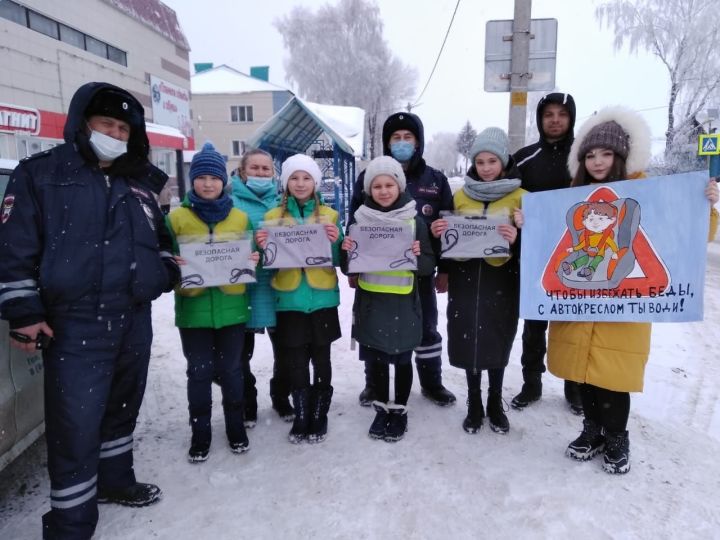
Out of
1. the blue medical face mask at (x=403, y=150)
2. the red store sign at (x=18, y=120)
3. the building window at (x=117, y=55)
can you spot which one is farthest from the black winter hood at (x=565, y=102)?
the building window at (x=117, y=55)

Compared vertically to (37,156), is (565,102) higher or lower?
higher

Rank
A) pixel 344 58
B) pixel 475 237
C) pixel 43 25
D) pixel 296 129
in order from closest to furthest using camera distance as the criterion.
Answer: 1. pixel 475 237
2. pixel 296 129
3. pixel 43 25
4. pixel 344 58

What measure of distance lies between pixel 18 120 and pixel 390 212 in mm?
15491

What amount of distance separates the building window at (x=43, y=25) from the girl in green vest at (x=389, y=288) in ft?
64.8

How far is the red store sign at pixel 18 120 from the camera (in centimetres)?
1359

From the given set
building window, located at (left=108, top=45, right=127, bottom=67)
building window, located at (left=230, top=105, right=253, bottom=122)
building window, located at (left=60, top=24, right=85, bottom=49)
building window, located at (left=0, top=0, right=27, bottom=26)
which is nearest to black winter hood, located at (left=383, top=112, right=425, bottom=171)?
building window, located at (left=0, top=0, right=27, bottom=26)

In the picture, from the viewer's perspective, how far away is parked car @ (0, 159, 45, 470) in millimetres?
2355

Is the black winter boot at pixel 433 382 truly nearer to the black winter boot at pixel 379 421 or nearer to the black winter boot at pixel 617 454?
the black winter boot at pixel 379 421

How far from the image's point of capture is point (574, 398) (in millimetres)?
3729

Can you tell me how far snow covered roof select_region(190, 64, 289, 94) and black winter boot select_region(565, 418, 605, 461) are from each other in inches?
1642

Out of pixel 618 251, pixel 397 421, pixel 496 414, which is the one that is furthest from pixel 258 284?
pixel 618 251

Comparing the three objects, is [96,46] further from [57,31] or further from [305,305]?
[305,305]

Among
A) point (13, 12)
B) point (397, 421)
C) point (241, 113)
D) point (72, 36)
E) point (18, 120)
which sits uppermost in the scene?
point (241, 113)

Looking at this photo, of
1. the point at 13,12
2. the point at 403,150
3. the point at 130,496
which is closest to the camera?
the point at 130,496
